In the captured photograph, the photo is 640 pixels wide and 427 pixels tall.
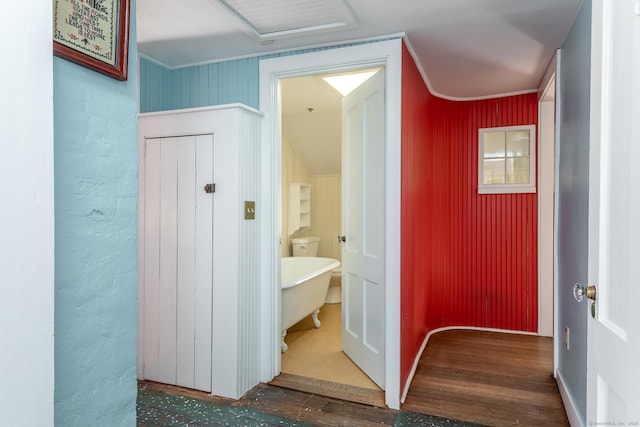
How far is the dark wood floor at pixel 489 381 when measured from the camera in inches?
94.3

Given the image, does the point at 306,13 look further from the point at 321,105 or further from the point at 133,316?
the point at 321,105

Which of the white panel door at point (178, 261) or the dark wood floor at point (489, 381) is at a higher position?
the white panel door at point (178, 261)

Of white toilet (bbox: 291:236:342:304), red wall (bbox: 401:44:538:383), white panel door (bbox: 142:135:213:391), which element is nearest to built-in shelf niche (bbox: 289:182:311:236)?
white toilet (bbox: 291:236:342:304)

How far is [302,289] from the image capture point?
3504 mm

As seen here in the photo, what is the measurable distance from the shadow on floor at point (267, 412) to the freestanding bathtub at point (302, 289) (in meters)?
0.79

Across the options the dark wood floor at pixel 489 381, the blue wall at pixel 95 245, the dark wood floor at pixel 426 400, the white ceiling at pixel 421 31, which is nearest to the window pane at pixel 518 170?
the white ceiling at pixel 421 31

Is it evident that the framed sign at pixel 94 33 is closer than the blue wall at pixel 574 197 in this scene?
Yes

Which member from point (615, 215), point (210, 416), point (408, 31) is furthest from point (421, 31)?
point (210, 416)

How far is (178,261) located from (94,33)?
1.89 metres

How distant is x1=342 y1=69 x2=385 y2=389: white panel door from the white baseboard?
1.08m

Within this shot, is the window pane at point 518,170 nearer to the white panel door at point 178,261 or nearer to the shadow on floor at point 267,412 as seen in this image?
the shadow on floor at point 267,412

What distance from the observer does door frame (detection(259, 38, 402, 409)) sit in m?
2.49

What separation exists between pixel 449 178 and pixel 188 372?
9.83 feet

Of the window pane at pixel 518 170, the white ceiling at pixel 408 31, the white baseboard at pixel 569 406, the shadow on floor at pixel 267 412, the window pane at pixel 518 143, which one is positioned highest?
the white ceiling at pixel 408 31
